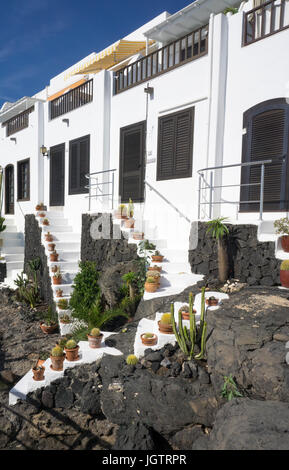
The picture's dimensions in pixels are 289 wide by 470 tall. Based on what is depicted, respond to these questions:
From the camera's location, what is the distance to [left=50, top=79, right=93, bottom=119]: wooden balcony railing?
501 inches

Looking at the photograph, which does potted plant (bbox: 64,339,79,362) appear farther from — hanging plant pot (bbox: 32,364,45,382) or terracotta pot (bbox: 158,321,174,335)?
terracotta pot (bbox: 158,321,174,335)

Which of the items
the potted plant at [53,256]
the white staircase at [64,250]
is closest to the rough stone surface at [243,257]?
the white staircase at [64,250]

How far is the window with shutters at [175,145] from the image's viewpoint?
9.14m

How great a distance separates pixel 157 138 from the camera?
10039mm

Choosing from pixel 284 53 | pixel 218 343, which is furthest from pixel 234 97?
pixel 218 343

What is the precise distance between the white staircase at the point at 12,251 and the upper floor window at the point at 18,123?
512cm

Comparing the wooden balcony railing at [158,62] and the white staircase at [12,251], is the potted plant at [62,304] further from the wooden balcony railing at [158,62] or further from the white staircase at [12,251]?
the wooden balcony railing at [158,62]

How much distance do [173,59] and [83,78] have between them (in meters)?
8.12

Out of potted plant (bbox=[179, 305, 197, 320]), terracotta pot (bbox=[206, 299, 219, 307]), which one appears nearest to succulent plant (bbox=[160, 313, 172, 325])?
potted plant (bbox=[179, 305, 197, 320])

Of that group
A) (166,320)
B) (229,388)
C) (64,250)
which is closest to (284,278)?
(166,320)

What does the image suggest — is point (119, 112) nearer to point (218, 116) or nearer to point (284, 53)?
point (218, 116)

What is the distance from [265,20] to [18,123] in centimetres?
1403

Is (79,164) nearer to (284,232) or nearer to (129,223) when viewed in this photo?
(129,223)

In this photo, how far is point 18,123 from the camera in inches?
688
